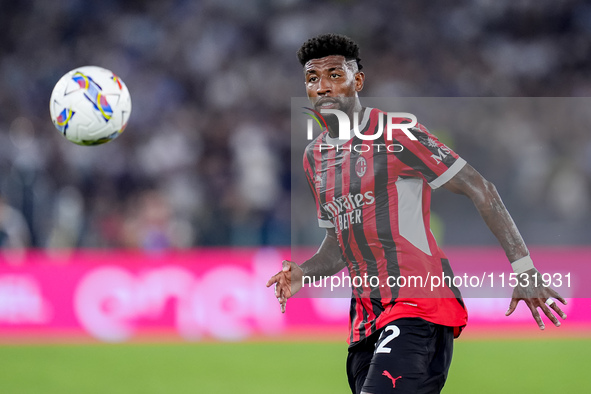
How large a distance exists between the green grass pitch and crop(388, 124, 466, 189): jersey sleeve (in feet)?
13.9

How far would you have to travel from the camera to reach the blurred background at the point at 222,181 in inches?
371

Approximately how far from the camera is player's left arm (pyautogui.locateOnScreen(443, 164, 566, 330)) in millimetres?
3641

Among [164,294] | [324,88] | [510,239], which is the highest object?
[324,88]

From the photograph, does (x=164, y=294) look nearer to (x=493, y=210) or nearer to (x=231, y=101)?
(x=231, y=101)

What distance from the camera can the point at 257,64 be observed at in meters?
15.3

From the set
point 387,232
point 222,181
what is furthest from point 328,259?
point 222,181

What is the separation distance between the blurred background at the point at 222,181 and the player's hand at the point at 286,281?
3.82 meters

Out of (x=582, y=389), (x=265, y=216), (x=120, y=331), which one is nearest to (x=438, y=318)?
(x=582, y=389)

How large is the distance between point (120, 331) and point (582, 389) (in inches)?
221

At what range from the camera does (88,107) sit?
5.03 meters

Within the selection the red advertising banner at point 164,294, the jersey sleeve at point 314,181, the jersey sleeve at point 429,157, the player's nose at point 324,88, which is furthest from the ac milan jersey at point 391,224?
the red advertising banner at point 164,294

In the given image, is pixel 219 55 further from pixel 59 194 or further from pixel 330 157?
pixel 330 157

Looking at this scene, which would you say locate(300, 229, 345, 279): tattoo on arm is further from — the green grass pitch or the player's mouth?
the green grass pitch

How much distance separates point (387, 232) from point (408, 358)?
659 mm
